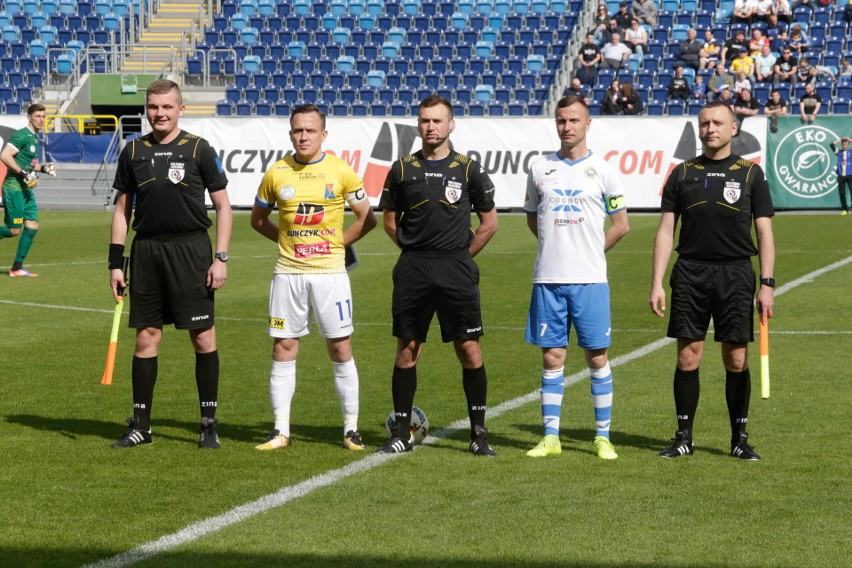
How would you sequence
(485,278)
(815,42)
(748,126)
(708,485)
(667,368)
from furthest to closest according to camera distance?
(815,42) → (748,126) → (485,278) → (667,368) → (708,485)

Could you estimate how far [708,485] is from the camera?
6551 mm

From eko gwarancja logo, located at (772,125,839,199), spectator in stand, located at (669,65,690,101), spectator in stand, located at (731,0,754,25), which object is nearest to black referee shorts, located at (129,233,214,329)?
eko gwarancja logo, located at (772,125,839,199)

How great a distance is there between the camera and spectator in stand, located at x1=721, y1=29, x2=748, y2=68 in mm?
33250

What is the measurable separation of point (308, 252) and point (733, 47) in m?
27.9

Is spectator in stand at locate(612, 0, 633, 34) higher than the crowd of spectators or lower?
higher

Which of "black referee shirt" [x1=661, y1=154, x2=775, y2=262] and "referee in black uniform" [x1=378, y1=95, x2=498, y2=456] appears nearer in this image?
"black referee shirt" [x1=661, y1=154, x2=775, y2=262]

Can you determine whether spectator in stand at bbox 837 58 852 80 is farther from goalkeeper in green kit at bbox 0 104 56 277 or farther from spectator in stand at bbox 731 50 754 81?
goalkeeper in green kit at bbox 0 104 56 277

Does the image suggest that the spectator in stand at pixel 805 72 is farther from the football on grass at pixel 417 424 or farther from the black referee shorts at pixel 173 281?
the black referee shorts at pixel 173 281

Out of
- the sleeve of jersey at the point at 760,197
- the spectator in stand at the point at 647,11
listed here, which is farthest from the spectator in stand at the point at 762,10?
the sleeve of jersey at the point at 760,197

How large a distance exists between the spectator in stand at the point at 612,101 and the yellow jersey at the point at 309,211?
24754 millimetres

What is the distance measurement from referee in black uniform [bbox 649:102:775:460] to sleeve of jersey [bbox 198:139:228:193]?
99.4 inches

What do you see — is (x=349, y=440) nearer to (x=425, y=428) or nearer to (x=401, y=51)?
(x=425, y=428)

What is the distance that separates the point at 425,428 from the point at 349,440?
1.55ft

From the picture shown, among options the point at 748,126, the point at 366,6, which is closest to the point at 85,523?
the point at 748,126
